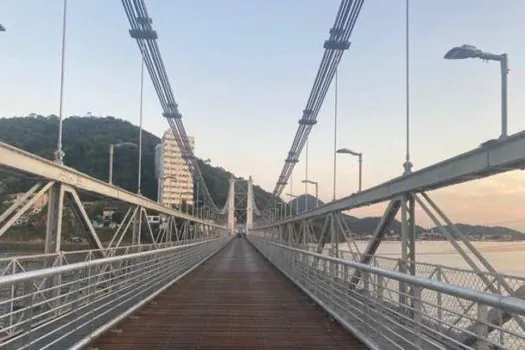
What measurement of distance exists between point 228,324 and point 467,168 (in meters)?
4.02

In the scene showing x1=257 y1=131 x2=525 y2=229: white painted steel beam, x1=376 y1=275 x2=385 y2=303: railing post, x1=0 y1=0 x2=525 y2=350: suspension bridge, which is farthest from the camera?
x1=257 y1=131 x2=525 y2=229: white painted steel beam

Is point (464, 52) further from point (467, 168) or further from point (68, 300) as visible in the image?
point (68, 300)

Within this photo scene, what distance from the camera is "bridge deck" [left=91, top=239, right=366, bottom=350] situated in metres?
7.05

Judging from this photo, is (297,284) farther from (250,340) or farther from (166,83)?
(166,83)

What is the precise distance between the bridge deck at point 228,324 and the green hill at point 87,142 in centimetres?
653

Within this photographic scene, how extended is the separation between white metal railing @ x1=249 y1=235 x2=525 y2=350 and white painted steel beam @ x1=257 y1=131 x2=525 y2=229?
1815 millimetres

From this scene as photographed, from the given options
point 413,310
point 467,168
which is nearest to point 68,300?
point 413,310

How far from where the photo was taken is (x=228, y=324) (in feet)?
28.3

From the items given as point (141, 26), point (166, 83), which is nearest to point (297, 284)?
point (141, 26)

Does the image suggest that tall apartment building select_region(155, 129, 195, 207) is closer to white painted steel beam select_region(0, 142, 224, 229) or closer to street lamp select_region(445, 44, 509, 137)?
white painted steel beam select_region(0, 142, 224, 229)

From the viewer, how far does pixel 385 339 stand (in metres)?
6.37

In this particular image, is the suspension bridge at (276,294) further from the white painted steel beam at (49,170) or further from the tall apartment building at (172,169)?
the tall apartment building at (172,169)

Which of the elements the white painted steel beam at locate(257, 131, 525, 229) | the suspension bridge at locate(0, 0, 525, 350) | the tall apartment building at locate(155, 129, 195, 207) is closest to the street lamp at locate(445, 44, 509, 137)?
the suspension bridge at locate(0, 0, 525, 350)

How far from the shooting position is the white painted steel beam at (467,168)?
7582mm
